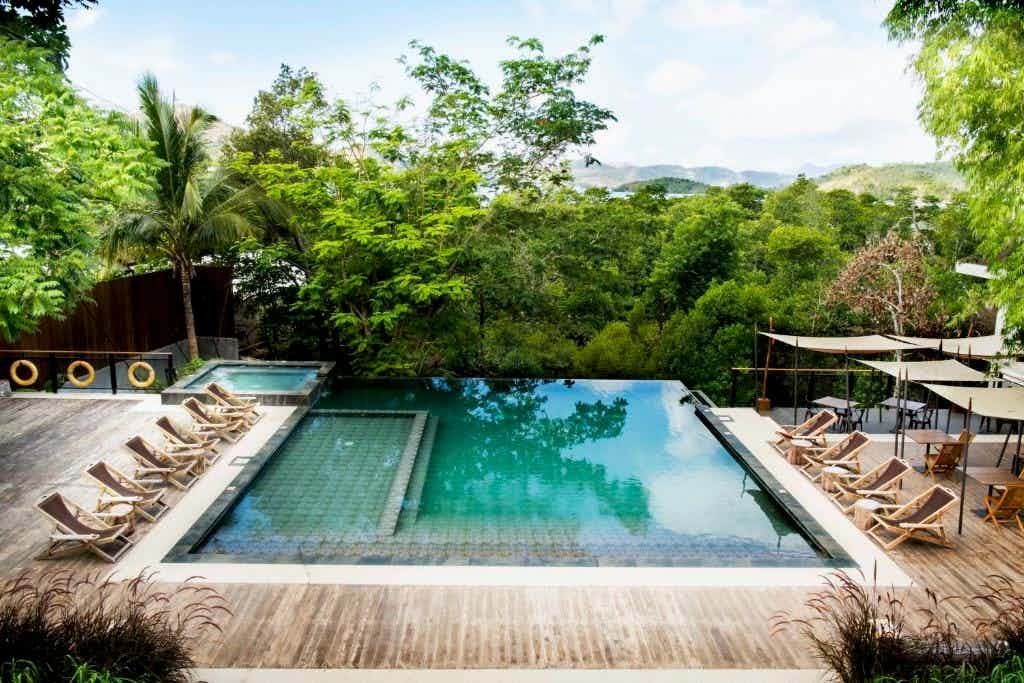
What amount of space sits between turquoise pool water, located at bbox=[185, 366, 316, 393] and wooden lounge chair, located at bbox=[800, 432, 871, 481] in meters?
8.87

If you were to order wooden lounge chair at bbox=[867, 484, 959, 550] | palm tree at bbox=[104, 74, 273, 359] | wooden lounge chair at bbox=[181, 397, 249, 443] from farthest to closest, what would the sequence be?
palm tree at bbox=[104, 74, 273, 359] → wooden lounge chair at bbox=[181, 397, 249, 443] → wooden lounge chair at bbox=[867, 484, 959, 550]

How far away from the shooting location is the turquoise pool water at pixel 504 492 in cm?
858

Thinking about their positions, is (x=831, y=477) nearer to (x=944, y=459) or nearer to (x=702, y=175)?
(x=944, y=459)

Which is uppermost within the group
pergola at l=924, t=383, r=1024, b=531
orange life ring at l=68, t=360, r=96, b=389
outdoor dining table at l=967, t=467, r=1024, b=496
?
pergola at l=924, t=383, r=1024, b=531

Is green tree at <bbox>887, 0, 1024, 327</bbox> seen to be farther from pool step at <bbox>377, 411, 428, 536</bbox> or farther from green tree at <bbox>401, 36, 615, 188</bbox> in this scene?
green tree at <bbox>401, 36, 615, 188</bbox>

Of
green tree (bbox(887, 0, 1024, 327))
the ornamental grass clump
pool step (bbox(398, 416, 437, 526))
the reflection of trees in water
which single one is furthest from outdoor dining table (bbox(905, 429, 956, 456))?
the ornamental grass clump

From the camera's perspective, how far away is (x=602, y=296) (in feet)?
61.3

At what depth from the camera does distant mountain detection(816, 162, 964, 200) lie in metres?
34.5

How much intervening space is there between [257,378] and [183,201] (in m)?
4.02

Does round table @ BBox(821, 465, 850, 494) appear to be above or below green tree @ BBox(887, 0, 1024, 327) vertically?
below

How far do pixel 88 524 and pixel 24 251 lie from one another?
3.33 metres

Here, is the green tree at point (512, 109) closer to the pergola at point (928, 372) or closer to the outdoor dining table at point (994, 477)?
the pergola at point (928, 372)

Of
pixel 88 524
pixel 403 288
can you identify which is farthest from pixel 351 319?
pixel 88 524

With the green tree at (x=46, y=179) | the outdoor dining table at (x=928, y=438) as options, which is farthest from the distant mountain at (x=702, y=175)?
the green tree at (x=46, y=179)
